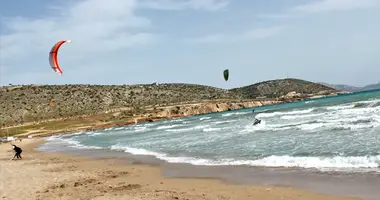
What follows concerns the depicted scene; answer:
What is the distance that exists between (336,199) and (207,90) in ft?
501

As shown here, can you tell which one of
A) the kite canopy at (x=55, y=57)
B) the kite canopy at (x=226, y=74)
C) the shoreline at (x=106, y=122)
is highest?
the kite canopy at (x=55, y=57)

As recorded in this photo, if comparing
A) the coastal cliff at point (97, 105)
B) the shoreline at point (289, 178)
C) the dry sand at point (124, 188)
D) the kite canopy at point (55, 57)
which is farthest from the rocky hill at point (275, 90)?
the shoreline at point (289, 178)

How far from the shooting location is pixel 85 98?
399 ft

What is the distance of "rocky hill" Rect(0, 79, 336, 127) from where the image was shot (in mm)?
102312

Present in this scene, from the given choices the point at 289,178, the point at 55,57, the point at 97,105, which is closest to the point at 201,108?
the point at 97,105

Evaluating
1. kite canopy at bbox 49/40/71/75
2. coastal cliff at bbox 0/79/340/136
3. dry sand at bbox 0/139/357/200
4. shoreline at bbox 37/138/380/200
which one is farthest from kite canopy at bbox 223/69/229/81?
coastal cliff at bbox 0/79/340/136

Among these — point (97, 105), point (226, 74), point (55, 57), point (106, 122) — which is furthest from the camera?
point (97, 105)

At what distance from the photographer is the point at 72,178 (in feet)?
53.3

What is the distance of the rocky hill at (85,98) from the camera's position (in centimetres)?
10231

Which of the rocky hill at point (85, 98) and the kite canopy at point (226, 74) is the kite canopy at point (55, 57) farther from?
the rocky hill at point (85, 98)

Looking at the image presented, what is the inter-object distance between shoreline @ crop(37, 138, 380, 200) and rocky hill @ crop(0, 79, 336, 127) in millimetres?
83981

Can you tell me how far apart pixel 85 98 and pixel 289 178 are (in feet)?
373

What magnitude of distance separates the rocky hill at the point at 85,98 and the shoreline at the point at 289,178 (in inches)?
3306

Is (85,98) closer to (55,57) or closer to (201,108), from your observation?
(201,108)
